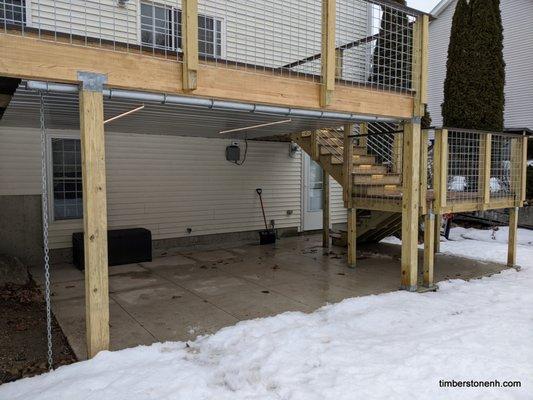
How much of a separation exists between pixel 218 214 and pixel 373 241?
3.40 meters

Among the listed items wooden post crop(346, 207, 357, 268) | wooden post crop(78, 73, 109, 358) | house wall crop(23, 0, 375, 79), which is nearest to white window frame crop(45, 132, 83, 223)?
house wall crop(23, 0, 375, 79)

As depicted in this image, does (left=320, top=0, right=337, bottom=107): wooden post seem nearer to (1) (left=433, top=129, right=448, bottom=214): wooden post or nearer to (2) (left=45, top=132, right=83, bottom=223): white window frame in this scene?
(1) (left=433, top=129, right=448, bottom=214): wooden post

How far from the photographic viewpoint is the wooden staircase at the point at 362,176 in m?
6.70

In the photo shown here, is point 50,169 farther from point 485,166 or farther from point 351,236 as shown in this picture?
point 485,166

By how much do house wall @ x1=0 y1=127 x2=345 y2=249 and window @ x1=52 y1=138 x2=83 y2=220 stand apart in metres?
0.17

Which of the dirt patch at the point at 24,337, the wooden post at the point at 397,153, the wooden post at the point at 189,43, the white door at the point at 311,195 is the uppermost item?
the wooden post at the point at 189,43

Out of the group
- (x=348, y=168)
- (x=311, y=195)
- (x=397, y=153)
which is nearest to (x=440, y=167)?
(x=348, y=168)

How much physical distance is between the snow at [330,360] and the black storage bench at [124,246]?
365 centimetres

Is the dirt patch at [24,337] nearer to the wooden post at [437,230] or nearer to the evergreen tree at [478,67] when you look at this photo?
the wooden post at [437,230]

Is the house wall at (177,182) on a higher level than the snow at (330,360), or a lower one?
higher

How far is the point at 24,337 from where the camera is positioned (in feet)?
13.7

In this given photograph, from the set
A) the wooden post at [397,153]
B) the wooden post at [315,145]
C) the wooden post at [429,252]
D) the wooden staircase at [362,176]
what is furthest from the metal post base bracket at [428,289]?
the wooden post at [315,145]

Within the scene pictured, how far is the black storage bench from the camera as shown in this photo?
23.4ft

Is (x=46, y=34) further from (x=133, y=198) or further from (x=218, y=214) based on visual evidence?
(x=218, y=214)
